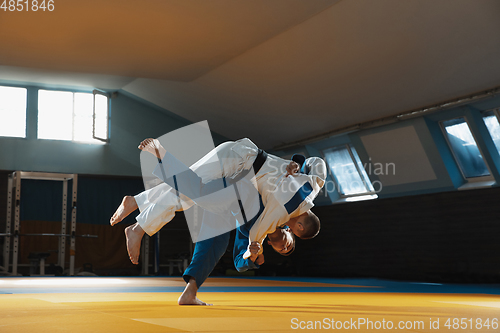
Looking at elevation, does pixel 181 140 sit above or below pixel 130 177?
above

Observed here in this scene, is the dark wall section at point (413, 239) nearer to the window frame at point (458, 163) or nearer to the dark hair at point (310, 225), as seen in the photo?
the window frame at point (458, 163)

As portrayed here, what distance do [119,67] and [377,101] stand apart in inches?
153

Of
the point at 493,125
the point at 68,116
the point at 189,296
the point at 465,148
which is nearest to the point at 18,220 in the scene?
the point at 68,116

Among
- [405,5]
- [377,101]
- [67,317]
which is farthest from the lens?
[377,101]

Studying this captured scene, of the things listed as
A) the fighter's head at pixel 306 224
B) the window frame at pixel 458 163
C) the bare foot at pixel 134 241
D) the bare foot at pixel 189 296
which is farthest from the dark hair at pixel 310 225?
the window frame at pixel 458 163

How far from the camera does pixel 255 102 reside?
27.4 feet

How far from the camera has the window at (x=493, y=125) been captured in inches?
277

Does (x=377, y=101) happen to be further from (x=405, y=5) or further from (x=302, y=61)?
(x=405, y=5)

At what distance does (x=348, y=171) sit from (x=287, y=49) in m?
3.57

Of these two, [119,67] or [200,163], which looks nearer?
[200,163]

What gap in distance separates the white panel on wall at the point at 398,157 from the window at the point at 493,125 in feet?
3.17

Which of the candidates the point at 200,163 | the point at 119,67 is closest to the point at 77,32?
the point at 119,67

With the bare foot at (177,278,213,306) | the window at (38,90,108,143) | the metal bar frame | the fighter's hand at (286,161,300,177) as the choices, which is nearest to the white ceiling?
the window at (38,90,108,143)

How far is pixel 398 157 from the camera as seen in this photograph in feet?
26.1
